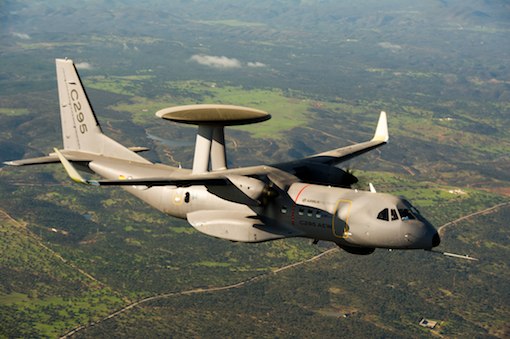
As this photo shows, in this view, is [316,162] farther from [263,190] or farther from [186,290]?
[186,290]

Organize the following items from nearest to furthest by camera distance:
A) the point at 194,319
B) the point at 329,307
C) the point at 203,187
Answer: the point at 203,187, the point at 194,319, the point at 329,307

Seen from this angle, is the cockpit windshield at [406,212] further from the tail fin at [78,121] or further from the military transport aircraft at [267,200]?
the tail fin at [78,121]

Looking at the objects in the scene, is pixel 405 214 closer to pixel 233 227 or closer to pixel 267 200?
pixel 267 200

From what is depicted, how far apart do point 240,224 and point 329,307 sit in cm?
13197

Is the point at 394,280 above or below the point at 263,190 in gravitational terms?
below

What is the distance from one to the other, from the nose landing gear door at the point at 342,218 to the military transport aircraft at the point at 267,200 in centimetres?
6

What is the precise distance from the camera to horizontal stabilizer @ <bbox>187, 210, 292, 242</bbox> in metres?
43.9

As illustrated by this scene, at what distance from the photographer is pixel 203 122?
45.4m

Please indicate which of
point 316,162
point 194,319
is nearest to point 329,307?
point 194,319

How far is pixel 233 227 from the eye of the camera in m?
44.9

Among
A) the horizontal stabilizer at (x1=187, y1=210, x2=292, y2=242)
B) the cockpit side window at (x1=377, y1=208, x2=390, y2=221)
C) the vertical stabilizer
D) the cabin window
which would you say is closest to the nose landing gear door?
the cockpit side window at (x1=377, y1=208, x2=390, y2=221)

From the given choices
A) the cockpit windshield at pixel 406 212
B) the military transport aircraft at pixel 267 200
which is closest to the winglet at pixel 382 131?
the military transport aircraft at pixel 267 200

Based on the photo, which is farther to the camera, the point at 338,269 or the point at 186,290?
the point at 338,269

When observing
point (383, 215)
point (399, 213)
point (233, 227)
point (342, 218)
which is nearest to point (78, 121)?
point (233, 227)
